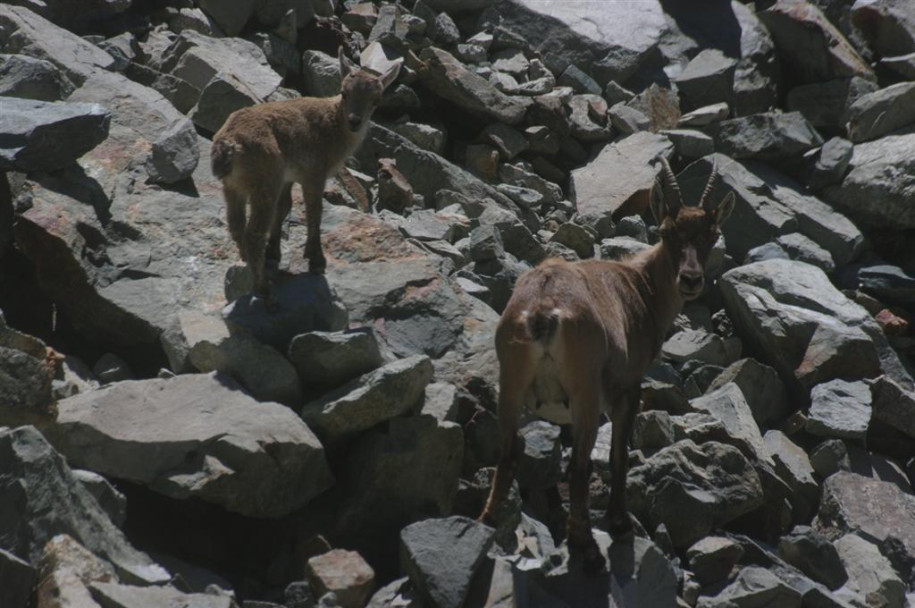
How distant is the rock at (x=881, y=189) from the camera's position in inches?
560

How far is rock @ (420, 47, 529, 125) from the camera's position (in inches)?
543

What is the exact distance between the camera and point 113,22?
12.9m

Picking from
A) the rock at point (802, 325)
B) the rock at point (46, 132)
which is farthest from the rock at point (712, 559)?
the rock at point (46, 132)

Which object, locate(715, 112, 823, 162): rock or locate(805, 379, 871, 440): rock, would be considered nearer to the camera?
locate(805, 379, 871, 440): rock

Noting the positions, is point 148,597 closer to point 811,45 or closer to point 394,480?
point 394,480

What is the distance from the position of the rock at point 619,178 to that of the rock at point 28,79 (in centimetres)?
Answer: 600

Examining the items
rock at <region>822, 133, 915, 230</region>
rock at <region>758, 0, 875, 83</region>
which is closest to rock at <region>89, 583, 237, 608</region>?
rock at <region>822, 133, 915, 230</region>

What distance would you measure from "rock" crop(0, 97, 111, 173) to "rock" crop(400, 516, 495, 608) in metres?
4.09

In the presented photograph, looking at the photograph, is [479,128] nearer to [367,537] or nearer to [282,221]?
[282,221]

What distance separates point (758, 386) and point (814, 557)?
286 centimetres

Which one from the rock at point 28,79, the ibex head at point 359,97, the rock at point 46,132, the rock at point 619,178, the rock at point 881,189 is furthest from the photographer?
the rock at point 881,189

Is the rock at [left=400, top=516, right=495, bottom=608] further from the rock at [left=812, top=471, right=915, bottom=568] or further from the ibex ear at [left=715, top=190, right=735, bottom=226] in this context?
the rock at [left=812, top=471, right=915, bottom=568]

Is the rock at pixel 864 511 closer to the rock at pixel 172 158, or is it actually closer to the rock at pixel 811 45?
the rock at pixel 172 158

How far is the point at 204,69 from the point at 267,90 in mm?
814
